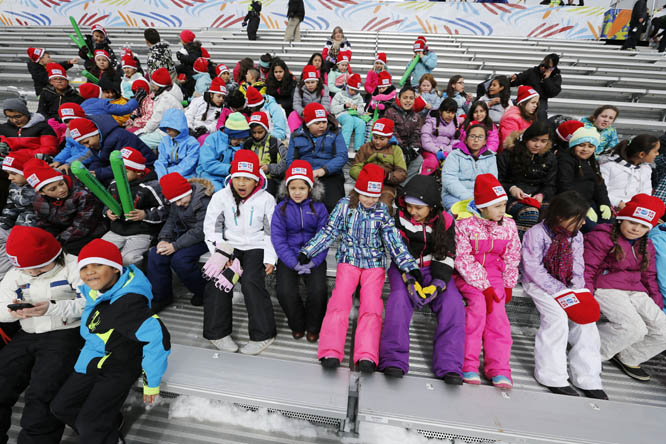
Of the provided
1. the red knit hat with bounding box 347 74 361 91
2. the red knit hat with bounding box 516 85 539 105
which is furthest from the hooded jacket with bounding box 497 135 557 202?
the red knit hat with bounding box 347 74 361 91

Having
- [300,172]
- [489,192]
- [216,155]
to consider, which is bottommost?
[489,192]

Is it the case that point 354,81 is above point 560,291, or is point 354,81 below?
above

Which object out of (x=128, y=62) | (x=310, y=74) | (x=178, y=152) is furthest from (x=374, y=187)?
(x=128, y=62)

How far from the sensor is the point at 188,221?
8.84 ft

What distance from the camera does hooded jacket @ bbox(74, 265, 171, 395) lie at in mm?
1667

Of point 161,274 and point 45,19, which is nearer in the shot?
point 161,274

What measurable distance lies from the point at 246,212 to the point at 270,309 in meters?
0.86

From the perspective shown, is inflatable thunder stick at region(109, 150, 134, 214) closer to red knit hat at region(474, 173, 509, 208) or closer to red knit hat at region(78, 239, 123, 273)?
red knit hat at region(78, 239, 123, 273)

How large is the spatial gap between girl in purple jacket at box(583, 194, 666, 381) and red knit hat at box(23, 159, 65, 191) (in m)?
4.62

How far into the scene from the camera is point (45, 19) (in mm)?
11617

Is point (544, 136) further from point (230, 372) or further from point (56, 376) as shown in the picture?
point (56, 376)

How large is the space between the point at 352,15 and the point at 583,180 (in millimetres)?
10859

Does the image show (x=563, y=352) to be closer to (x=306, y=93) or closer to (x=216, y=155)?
(x=216, y=155)

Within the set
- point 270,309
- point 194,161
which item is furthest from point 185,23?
point 270,309
